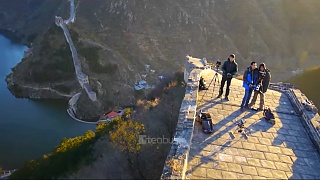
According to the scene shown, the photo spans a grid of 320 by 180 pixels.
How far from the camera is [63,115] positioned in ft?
144

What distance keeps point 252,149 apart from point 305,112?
13.0ft

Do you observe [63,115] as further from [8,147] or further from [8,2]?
[8,2]

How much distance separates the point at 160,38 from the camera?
2233 inches

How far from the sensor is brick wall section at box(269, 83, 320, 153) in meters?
11.5

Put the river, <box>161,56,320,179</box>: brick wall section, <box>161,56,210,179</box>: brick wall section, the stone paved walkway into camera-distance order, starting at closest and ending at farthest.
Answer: <box>161,56,210,179</box>: brick wall section, <box>161,56,320,179</box>: brick wall section, the stone paved walkway, the river

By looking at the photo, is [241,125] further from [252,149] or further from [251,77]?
[251,77]

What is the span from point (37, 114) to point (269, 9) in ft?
175

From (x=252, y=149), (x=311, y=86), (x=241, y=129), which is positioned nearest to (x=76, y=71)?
(x=311, y=86)

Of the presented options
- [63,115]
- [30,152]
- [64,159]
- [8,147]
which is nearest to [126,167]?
[64,159]

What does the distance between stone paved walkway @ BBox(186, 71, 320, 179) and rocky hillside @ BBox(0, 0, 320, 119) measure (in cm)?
3441

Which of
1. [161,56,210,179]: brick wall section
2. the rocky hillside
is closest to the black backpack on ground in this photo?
[161,56,210,179]: brick wall section

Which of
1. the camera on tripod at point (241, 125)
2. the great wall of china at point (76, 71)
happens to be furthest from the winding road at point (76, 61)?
the camera on tripod at point (241, 125)

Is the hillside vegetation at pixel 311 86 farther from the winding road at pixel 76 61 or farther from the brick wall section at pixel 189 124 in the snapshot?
Result: the winding road at pixel 76 61

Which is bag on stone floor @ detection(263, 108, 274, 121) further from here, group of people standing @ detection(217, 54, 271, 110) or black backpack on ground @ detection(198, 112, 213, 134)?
black backpack on ground @ detection(198, 112, 213, 134)
